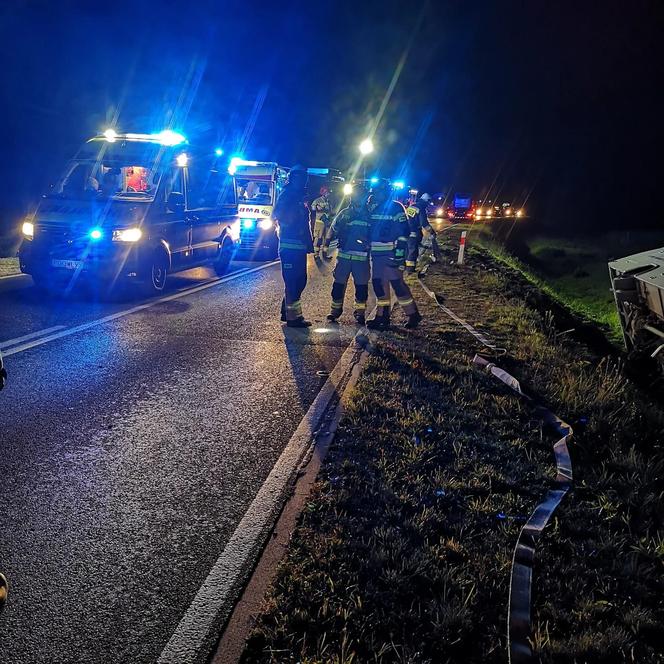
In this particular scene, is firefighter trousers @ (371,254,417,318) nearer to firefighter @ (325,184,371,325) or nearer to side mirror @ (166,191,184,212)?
firefighter @ (325,184,371,325)

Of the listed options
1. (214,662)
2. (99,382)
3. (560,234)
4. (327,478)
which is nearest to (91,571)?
(214,662)

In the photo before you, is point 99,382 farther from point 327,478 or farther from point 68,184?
point 68,184

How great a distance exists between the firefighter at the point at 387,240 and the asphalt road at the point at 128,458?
0.89 metres

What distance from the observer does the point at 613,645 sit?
261 centimetres

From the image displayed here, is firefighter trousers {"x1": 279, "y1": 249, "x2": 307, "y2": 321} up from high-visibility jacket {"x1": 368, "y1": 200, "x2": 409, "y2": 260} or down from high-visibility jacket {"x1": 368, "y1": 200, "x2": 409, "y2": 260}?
down

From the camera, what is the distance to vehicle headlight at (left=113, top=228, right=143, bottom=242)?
388 inches

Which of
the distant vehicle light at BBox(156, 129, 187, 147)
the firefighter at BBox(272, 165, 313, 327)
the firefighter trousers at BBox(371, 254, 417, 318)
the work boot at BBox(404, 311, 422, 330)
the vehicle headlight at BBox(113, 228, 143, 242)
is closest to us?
the firefighter at BBox(272, 165, 313, 327)

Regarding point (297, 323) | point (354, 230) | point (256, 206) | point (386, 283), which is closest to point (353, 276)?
point (386, 283)

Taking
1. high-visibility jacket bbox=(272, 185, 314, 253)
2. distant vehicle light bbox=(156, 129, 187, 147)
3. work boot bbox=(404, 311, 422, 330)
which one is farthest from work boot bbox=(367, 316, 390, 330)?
distant vehicle light bbox=(156, 129, 187, 147)

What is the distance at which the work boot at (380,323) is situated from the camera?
28.6 feet

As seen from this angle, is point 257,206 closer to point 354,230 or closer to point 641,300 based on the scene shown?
point 354,230

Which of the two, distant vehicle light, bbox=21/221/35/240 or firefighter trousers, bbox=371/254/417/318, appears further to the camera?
distant vehicle light, bbox=21/221/35/240

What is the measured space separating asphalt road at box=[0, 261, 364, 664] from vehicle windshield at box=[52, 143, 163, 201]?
2.75 m

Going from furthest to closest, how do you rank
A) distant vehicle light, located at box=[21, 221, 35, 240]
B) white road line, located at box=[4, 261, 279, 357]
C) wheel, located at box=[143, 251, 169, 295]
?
wheel, located at box=[143, 251, 169, 295] → distant vehicle light, located at box=[21, 221, 35, 240] → white road line, located at box=[4, 261, 279, 357]
